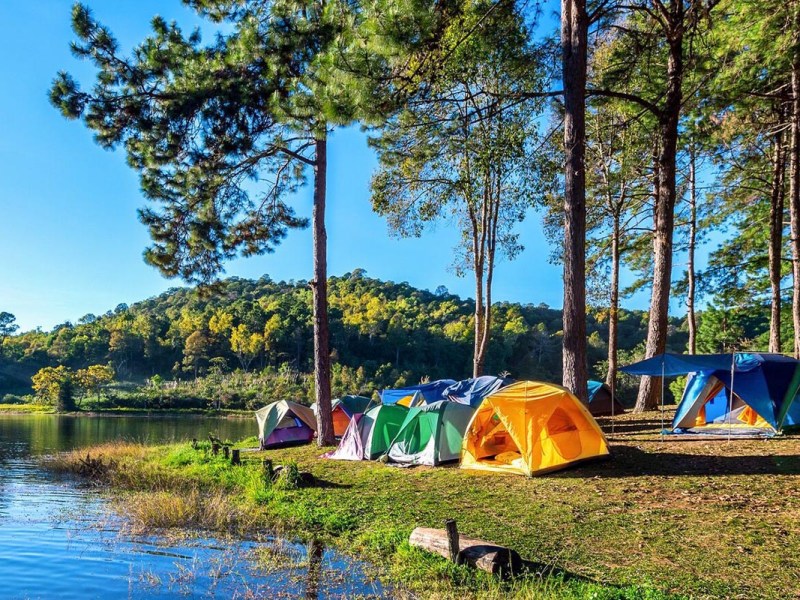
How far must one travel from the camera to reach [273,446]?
16734 mm

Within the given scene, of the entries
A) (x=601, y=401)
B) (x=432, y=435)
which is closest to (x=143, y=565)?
(x=432, y=435)

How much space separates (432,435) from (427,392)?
588 centimetres

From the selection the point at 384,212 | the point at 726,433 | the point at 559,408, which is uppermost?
the point at 384,212

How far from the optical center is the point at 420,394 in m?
16.6

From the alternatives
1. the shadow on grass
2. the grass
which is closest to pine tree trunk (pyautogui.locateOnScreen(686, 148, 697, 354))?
the shadow on grass

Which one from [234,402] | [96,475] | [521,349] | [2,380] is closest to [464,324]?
[521,349]

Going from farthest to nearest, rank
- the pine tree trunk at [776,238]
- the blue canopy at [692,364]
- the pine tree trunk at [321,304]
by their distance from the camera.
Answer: the pine tree trunk at [776,238], the pine tree trunk at [321,304], the blue canopy at [692,364]

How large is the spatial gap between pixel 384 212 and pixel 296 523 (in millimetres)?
11064

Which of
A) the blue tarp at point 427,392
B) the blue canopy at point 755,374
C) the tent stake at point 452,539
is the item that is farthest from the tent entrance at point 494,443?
the blue tarp at point 427,392

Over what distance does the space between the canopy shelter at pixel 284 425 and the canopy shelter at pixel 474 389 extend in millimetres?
4455

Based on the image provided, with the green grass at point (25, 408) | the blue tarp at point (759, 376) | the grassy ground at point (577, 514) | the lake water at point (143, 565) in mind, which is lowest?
the green grass at point (25, 408)

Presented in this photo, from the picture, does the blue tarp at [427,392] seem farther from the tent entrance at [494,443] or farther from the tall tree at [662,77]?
the tall tree at [662,77]

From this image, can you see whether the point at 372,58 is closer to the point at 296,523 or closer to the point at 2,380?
the point at 296,523

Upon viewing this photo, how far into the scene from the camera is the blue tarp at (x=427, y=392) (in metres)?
16.6
